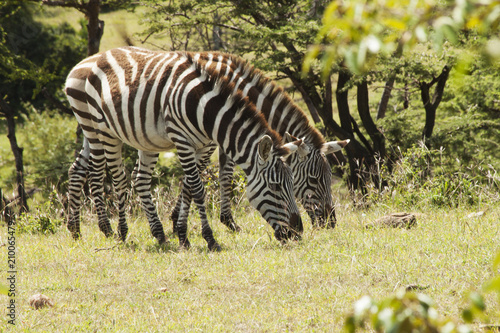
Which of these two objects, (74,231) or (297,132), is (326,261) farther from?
(74,231)

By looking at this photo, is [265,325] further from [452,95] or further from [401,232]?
[452,95]

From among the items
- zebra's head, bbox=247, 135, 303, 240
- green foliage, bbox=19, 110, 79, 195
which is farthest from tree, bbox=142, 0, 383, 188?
green foliage, bbox=19, 110, 79, 195

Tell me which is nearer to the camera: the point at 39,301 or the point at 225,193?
the point at 39,301

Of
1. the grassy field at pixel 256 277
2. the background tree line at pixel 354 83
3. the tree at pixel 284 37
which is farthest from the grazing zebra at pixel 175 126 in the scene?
the tree at pixel 284 37

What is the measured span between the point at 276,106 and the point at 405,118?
20.7 feet

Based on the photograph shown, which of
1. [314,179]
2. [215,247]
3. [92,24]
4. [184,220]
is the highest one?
[92,24]

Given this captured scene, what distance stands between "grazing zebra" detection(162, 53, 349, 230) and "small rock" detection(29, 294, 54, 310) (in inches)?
106

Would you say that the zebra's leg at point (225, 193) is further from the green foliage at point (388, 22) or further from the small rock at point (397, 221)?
the green foliage at point (388, 22)

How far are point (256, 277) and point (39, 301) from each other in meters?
1.97

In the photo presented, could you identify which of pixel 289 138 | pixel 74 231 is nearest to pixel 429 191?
pixel 289 138

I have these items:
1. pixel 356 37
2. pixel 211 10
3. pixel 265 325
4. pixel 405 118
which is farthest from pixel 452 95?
pixel 356 37

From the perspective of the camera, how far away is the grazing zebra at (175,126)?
5957mm

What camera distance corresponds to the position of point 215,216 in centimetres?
830

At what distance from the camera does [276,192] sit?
5.91 m
